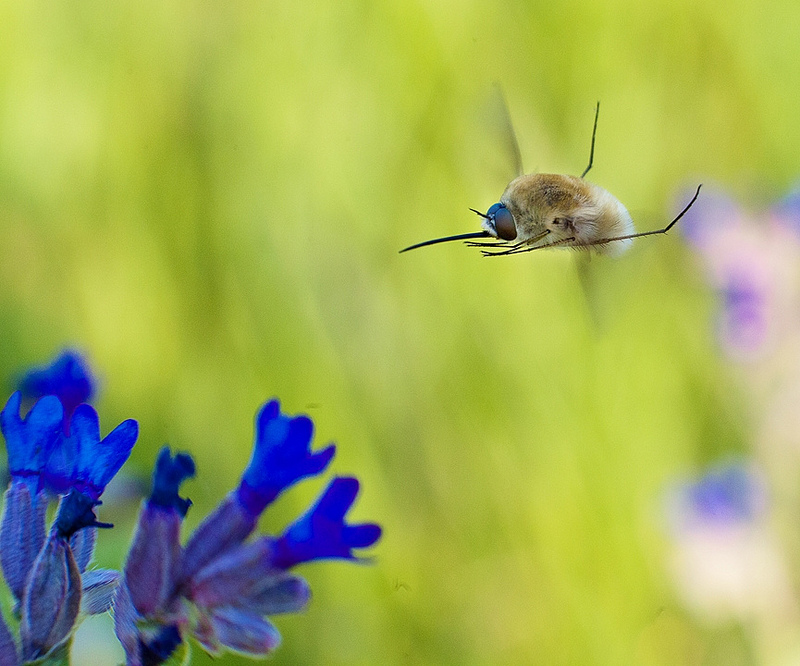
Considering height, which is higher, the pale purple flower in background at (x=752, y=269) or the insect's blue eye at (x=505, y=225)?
the pale purple flower in background at (x=752, y=269)

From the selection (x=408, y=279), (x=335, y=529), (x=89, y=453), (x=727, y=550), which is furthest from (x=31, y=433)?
(x=727, y=550)

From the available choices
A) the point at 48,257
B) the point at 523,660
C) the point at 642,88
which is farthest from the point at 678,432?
the point at 48,257

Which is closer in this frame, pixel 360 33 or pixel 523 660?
pixel 523 660

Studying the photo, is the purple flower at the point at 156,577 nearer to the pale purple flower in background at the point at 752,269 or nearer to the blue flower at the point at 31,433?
the blue flower at the point at 31,433

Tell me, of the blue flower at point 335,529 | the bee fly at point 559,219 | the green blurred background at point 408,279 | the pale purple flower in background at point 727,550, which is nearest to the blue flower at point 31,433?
the blue flower at point 335,529

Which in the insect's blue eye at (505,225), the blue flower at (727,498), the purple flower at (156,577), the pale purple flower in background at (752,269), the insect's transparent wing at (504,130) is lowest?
the purple flower at (156,577)

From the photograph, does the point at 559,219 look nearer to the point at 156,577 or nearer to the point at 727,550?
the point at 156,577

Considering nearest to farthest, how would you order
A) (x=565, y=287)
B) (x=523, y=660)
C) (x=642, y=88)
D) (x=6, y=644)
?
(x=6, y=644) → (x=523, y=660) → (x=565, y=287) → (x=642, y=88)

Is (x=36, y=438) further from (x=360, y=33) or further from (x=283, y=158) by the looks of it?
(x=360, y=33)
